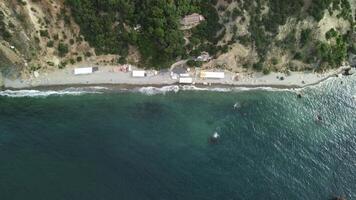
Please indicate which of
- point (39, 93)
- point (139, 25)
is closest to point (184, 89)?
point (139, 25)

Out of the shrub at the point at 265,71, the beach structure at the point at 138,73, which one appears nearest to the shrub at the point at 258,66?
the shrub at the point at 265,71

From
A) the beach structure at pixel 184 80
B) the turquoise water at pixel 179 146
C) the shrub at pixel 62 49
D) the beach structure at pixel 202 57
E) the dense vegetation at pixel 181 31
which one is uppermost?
the dense vegetation at pixel 181 31

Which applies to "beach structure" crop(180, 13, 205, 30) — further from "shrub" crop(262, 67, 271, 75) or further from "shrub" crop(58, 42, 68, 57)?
"shrub" crop(58, 42, 68, 57)

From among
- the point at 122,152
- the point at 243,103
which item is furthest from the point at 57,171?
the point at 243,103

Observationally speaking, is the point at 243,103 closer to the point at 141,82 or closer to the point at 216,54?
the point at 216,54

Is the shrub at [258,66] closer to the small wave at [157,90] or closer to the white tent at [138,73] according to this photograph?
the small wave at [157,90]

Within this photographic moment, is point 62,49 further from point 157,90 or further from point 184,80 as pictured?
point 184,80
